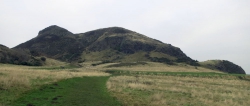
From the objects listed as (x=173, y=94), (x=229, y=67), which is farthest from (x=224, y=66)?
(x=173, y=94)

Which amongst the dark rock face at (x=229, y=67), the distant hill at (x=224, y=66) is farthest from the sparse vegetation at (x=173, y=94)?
the dark rock face at (x=229, y=67)

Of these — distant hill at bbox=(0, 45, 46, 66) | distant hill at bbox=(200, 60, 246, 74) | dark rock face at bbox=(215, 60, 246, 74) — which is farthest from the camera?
dark rock face at bbox=(215, 60, 246, 74)

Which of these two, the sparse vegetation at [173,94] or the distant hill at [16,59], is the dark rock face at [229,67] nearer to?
the distant hill at [16,59]

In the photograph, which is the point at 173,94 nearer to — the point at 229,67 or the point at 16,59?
the point at 16,59

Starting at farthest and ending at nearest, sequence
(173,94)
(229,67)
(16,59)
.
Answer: (229,67) → (16,59) → (173,94)

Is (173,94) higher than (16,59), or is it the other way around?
(16,59)

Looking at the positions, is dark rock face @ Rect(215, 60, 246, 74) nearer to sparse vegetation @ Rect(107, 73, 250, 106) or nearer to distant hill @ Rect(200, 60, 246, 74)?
distant hill @ Rect(200, 60, 246, 74)

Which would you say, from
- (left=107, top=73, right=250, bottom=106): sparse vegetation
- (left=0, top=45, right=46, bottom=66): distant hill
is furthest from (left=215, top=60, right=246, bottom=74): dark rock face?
(left=107, top=73, right=250, bottom=106): sparse vegetation

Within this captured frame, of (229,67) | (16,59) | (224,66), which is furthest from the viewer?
(229,67)

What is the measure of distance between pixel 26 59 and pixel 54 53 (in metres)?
99.2

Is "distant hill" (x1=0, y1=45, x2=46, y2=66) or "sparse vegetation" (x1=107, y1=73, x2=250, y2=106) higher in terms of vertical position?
"distant hill" (x1=0, y1=45, x2=46, y2=66)

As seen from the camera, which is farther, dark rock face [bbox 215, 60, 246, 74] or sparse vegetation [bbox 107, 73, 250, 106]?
dark rock face [bbox 215, 60, 246, 74]

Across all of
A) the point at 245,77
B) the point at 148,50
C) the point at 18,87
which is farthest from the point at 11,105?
the point at 148,50

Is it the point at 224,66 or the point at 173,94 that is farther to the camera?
the point at 224,66
